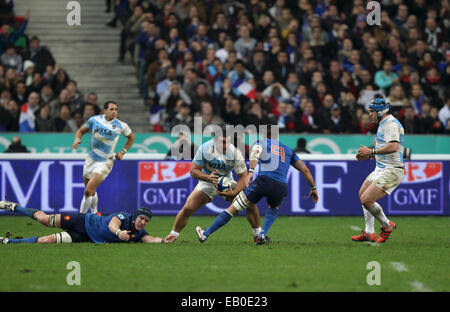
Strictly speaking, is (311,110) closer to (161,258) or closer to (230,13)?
(230,13)

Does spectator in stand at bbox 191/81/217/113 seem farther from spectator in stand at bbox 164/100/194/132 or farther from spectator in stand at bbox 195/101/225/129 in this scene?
spectator in stand at bbox 195/101/225/129

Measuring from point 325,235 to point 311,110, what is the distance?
21.7 feet

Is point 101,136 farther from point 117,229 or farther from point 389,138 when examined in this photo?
point 389,138

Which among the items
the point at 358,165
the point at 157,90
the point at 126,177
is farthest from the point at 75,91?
the point at 358,165

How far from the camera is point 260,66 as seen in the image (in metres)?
20.6

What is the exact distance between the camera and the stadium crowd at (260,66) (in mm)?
19266

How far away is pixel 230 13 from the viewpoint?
22.4 meters

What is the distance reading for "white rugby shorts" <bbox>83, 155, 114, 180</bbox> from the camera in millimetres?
13984

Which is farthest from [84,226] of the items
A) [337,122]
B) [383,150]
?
[337,122]

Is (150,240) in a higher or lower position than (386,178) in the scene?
lower

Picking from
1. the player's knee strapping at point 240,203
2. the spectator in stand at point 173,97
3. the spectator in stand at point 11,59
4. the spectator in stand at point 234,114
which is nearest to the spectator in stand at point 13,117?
the spectator in stand at point 11,59

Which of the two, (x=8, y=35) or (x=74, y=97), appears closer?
(x=74, y=97)

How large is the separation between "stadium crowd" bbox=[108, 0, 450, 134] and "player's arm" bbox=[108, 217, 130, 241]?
7.57 m

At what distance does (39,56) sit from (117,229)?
34.1 ft
